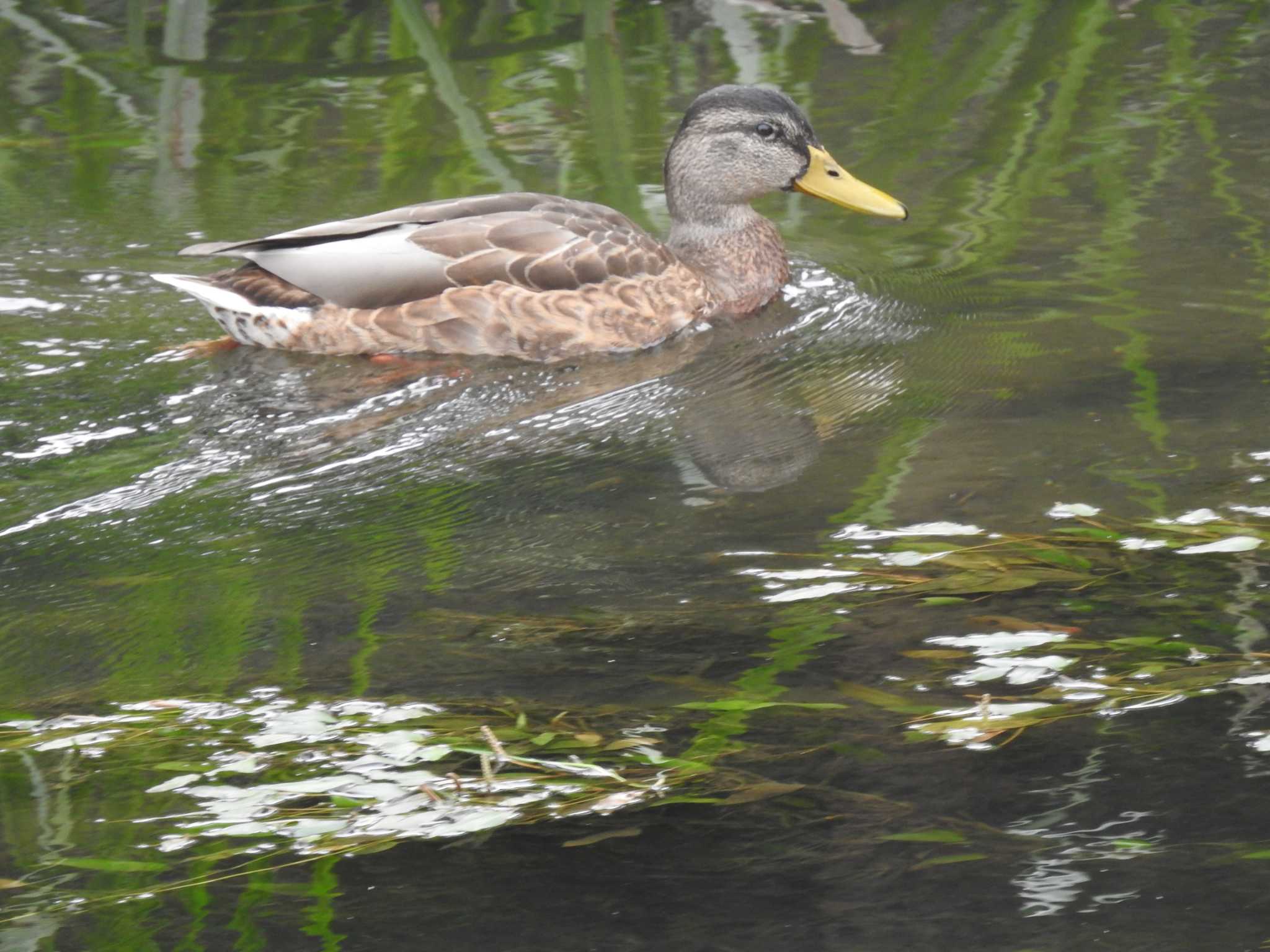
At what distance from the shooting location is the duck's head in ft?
23.7

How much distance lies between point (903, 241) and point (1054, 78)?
7.30 feet

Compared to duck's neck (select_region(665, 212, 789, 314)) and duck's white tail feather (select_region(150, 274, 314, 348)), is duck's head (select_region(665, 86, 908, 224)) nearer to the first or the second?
duck's neck (select_region(665, 212, 789, 314))

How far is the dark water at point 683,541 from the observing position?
10.3 feet

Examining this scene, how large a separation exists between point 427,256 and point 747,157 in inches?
59.6

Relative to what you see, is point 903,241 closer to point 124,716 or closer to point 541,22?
point 541,22

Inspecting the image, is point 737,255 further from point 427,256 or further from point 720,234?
point 427,256

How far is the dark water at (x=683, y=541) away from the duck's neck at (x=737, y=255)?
165mm

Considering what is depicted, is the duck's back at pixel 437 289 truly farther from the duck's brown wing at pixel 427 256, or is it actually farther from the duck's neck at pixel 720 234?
the duck's neck at pixel 720 234

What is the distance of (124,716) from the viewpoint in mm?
3752

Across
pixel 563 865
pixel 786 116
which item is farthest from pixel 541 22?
pixel 563 865

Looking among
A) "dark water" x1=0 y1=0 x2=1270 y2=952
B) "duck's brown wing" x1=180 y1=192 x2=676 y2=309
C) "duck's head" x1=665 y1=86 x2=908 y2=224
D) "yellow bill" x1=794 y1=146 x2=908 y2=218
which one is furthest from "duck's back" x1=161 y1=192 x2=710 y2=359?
"yellow bill" x1=794 y1=146 x2=908 y2=218

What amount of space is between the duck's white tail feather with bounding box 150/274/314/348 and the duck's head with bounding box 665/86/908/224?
179 cm

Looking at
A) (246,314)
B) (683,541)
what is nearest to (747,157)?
(246,314)

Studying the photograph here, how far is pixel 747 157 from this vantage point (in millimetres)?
7301
